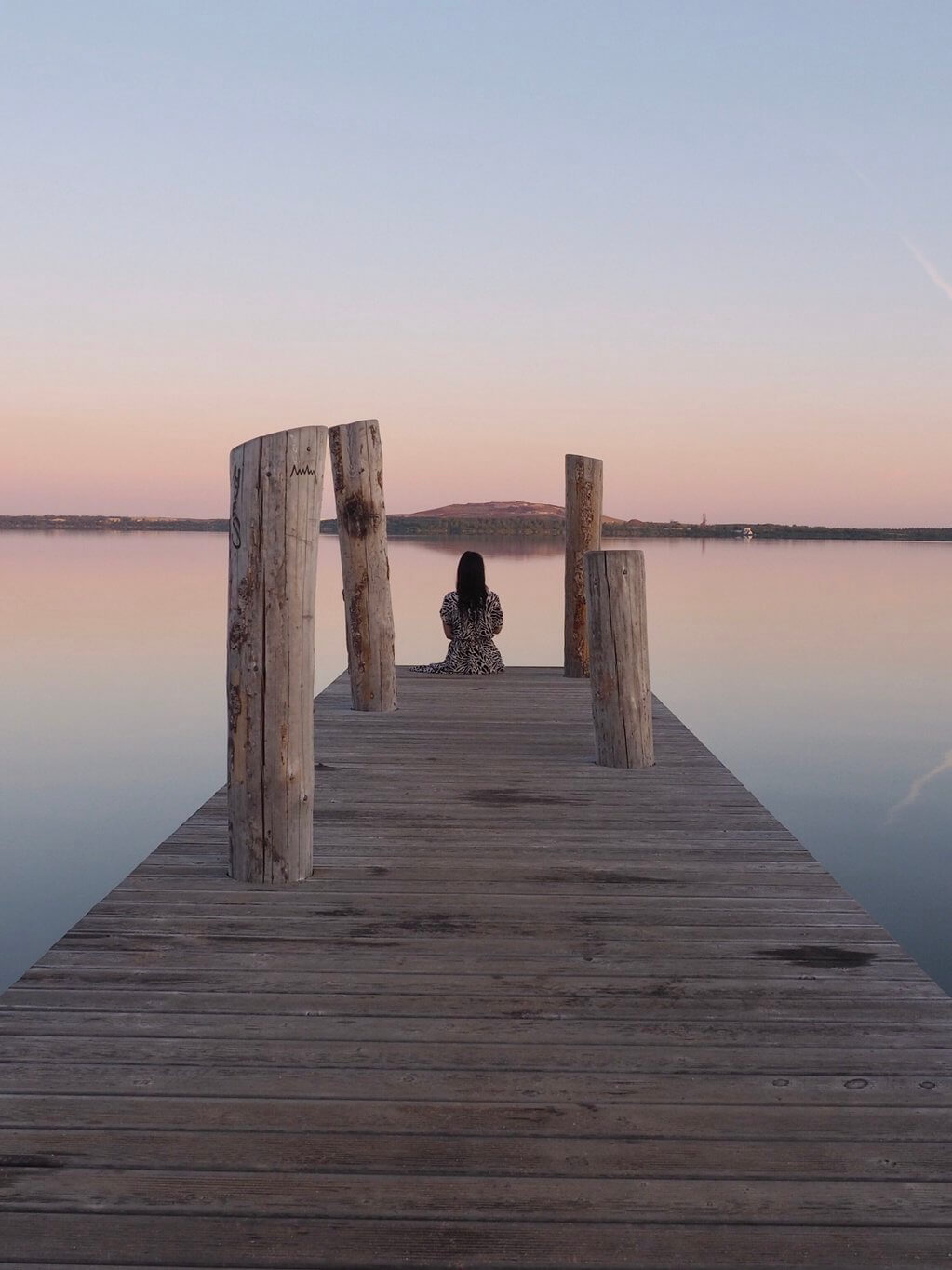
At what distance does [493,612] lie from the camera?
34.1 ft

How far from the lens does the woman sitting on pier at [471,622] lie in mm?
9812

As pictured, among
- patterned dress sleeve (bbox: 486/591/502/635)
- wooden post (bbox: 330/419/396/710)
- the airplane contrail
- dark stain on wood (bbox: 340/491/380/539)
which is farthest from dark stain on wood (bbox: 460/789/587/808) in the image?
the airplane contrail

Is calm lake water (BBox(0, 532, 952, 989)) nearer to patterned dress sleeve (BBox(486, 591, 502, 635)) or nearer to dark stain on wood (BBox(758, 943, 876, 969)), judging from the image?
dark stain on wood (BBox(758, 943, 876, 969))

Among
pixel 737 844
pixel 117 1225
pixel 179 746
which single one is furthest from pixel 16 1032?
pixel 179 746

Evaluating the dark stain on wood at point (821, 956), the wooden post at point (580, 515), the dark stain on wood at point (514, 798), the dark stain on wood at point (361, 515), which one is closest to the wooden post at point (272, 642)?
the dark stain on wood at point (514, 798)

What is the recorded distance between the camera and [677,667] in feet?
63.8

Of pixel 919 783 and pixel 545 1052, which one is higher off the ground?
pixel 545 1052

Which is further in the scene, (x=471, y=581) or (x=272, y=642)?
(x=471, y=581)

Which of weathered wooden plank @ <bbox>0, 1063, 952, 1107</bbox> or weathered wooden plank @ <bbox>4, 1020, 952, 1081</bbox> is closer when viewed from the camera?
weathered wooden plank @ <bbox>0, 1063, 952, 1107</bbox>

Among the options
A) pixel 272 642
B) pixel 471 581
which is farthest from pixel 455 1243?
pixel 471 581

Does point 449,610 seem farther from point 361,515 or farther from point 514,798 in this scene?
point 514,798

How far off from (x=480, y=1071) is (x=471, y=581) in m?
7.21

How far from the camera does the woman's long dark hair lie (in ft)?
32.0

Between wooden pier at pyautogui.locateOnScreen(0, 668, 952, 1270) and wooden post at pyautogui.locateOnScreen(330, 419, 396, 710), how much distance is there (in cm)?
378
